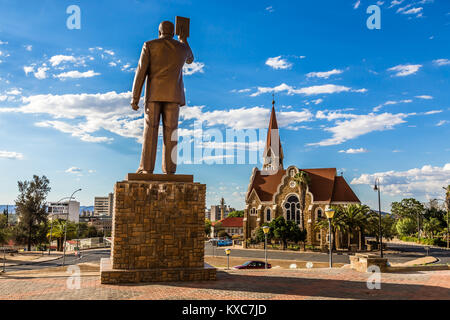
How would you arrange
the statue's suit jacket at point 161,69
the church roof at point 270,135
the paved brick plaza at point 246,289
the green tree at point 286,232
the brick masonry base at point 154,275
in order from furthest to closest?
the church roof at point 270,135, the green tree at point 286,232, the statue's suit jacket at point 161,69, the brick masonry base at point 154,275, the paved brick plaza at point 246,289

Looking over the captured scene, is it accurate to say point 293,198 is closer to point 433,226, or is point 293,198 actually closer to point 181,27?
point 433,226

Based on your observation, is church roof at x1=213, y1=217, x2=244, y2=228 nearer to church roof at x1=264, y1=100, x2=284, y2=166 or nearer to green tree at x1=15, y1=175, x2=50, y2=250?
church roof at x1=264, y1=100, x2=284, y2=166

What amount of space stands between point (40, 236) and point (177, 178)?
52.9 metres

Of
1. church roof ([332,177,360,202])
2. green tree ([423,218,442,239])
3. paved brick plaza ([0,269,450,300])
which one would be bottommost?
green tree ([423,218,442,239])

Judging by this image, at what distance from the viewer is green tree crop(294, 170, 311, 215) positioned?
48.1 metres

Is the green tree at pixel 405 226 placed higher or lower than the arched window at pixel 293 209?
lower

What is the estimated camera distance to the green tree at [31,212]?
2099 inches

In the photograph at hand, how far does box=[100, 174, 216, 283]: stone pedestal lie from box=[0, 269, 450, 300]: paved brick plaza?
57 centimetres

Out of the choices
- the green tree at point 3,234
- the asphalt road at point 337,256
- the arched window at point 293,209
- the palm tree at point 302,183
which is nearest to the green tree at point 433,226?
the asphalt road at point 337,256

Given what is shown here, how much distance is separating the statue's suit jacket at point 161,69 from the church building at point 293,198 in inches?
1460

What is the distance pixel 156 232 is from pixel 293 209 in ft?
137

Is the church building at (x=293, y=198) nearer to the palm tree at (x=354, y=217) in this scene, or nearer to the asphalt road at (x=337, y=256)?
the palm tree at (x=354, y=217)

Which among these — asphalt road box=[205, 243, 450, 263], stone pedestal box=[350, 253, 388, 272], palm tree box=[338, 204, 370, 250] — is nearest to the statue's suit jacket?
stone pedestal box=[350, 253, 388, 272]

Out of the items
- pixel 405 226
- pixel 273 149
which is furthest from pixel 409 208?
pixel 273 149
